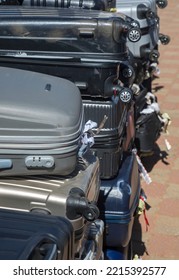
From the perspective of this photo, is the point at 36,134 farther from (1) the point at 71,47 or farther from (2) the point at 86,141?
(1) the point at 71,47

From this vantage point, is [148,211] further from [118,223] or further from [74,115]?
[74,115]

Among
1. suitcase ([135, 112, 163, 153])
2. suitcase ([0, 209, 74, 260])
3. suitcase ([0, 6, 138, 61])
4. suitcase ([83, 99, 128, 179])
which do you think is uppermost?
suitcase ([0, 6, 138, 61])

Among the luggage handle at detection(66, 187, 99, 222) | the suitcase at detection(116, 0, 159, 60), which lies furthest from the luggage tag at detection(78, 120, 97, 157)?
the suitcase at detection(116, 0, 159, 60)

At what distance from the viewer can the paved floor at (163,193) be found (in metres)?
3.60

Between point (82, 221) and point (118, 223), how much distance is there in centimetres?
72

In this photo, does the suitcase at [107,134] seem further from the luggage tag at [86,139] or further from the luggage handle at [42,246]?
the luggage handle at [42,246]

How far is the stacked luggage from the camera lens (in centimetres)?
213

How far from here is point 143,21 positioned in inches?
164

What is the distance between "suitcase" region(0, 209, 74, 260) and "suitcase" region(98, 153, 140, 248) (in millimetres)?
886

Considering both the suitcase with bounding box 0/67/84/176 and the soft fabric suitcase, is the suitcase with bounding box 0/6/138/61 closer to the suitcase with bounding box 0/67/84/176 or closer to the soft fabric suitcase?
the soft fabric suitcase

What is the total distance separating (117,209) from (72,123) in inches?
32.6

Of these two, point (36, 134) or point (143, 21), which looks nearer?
point (36, 134)

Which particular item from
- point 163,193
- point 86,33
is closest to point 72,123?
point 86,33
